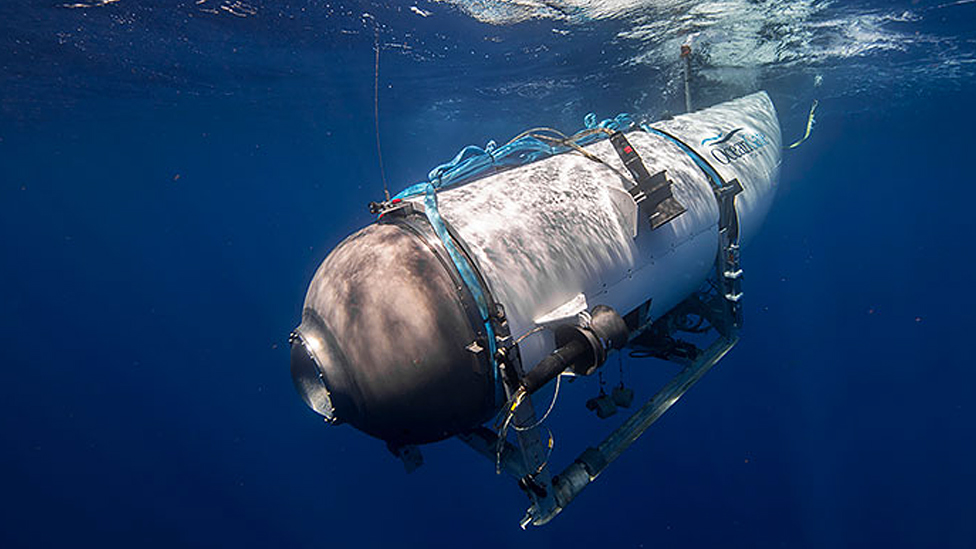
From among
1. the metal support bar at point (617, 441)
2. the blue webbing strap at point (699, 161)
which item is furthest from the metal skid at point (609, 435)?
the blue webbing strap at point (699, 161)

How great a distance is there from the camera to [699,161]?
170 inches

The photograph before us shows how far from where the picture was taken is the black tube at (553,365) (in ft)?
7.91

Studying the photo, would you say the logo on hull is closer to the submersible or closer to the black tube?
the submersible

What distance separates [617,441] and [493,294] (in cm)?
176

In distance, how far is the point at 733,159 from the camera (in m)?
4.79

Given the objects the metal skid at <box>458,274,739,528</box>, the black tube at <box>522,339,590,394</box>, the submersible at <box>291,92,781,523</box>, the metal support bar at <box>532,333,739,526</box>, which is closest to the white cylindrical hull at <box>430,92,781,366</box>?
the submersible at <box>291,92,781,523</box>

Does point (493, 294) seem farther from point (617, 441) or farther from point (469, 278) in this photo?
point (617, 441)

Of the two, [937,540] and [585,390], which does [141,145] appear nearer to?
[585,390]

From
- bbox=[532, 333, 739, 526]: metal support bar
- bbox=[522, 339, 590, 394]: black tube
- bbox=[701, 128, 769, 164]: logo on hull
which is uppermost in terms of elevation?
bbox=[701, 128, 769, 164]: logo on hull

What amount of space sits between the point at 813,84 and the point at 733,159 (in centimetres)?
1338

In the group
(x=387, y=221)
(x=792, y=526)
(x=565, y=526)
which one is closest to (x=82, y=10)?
(x=387, y=221)

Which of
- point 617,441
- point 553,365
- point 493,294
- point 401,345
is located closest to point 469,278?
point 493,294

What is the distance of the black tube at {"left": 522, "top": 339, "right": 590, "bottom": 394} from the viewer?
7.91 ft

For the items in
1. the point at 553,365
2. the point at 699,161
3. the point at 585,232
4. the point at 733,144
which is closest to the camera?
the point at 553,365
